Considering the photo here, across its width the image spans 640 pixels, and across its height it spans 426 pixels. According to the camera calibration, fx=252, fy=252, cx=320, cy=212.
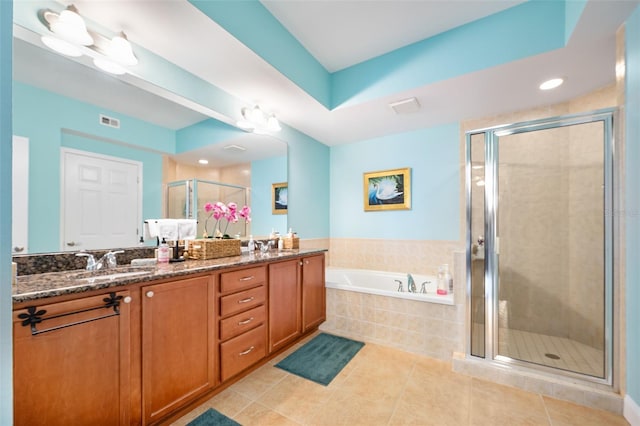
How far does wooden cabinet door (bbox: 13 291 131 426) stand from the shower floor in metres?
2.35

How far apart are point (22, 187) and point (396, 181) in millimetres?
3157

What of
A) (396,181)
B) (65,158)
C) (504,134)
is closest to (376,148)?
(396,181)

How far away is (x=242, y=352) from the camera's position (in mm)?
1760

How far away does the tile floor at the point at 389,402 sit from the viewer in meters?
1.50

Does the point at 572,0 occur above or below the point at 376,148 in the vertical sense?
above

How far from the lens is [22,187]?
1.26 m

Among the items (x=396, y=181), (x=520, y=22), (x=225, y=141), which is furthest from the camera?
(x=396, y=181)

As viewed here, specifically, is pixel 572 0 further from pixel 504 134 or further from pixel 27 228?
pixel 27 228

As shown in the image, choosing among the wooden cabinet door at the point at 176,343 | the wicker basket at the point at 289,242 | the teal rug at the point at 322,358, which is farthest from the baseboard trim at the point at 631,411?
the wicker basket at the point at 289,242

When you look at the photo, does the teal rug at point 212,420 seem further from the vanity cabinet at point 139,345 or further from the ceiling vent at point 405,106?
the ceiling vent at point 405,106

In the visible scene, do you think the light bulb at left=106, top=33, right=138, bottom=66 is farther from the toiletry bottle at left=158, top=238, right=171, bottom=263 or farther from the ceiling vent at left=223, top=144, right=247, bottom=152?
the toiletry bottle at left=158, top=238, right=171, bottom=263

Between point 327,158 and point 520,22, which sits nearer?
point 520,22

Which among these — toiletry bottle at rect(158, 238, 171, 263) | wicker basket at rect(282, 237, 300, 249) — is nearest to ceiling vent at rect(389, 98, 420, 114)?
wicker basket at rect(282, 237, 300, 249)

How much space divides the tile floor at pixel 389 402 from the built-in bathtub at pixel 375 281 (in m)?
0.71
